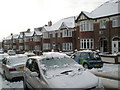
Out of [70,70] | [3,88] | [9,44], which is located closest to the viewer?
[70,70]

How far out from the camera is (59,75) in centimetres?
563

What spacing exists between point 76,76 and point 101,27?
75.5 ft

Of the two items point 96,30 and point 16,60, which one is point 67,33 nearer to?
point 96,30

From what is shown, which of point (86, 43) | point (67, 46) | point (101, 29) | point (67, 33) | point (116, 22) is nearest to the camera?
point (116, 22)

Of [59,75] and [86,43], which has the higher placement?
[86,43]

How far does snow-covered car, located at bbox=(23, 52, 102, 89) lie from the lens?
17.1ft

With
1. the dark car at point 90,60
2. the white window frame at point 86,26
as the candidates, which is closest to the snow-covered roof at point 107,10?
the white window frame at point 86,26

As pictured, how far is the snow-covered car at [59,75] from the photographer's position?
17.1ft

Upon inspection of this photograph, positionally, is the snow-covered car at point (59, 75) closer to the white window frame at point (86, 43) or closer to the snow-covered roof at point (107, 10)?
the snow-covered roof at point (107, 10)

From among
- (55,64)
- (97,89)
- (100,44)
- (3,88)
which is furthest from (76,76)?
(100,44)

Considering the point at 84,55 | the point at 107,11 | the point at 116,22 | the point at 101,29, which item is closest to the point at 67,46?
the point at 101,29

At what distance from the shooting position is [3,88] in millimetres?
8531

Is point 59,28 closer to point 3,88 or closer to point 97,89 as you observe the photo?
point 3,88

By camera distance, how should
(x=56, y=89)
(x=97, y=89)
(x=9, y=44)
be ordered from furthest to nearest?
1. (x=9, y=44)
2. (x=97, y=89)
3. (x=56, y=89)
